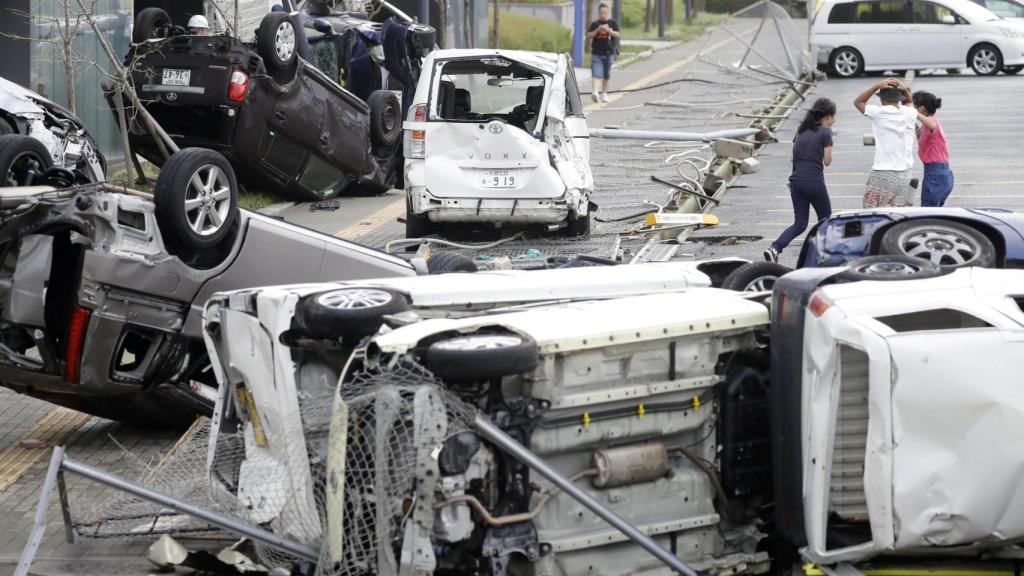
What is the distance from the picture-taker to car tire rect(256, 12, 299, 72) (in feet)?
55.7

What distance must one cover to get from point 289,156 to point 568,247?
3.95 meters

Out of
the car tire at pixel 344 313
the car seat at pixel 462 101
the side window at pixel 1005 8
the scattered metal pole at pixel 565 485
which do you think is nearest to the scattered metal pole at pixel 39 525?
the car tire at pixel 344 313

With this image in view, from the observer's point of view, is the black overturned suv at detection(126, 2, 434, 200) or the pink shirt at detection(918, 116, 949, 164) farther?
the black overturned suv at detection(126, 2, 434, 200)

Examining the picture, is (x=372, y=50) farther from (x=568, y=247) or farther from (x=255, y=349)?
(x=255, y=349)

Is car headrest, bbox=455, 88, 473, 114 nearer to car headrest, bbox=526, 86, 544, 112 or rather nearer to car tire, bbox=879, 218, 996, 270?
car headrest, bbox=526, 86, 544, 112

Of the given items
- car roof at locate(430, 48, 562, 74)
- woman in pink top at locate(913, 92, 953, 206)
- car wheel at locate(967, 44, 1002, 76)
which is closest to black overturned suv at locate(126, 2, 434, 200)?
car roof at locate(430, 48, 562, 74)

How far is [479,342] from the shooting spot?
657 cm

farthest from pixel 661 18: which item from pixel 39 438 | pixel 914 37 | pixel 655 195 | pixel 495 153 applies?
pixel 39 438

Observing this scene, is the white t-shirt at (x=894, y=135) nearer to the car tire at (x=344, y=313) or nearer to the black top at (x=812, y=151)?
the black top at (x=812, y=151)

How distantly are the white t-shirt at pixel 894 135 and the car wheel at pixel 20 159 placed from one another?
7374 millimetres

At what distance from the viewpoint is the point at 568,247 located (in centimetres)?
1556

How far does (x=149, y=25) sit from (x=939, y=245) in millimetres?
10827

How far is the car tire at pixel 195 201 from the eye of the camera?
9234mm

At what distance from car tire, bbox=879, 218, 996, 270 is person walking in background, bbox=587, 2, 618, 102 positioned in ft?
66.2
